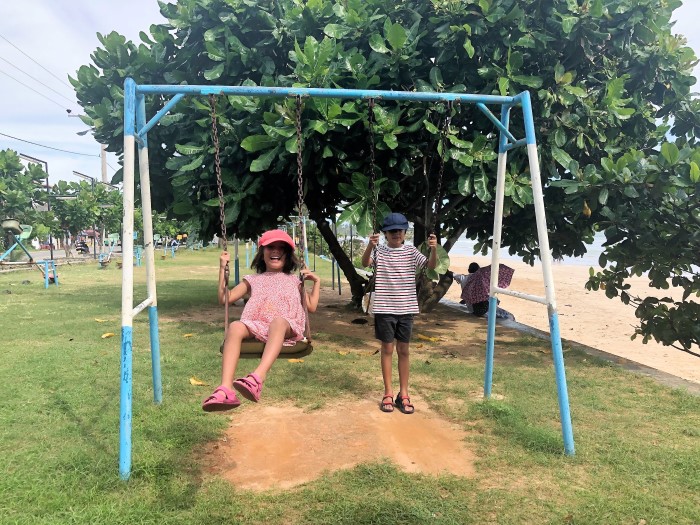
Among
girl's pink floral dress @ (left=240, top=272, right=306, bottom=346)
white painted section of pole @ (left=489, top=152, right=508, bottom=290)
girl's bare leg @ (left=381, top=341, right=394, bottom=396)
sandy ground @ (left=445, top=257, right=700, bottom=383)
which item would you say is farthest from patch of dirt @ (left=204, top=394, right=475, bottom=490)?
sandy ground @ (left=445, top=257, right=700, bottom=383)

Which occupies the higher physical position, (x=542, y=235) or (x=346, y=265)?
(x=542, y=235)

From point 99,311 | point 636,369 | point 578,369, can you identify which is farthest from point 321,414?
point 99,311

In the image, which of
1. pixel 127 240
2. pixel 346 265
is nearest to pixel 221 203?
pixel 127 240

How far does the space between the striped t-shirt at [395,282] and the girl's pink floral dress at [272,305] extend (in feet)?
2.62

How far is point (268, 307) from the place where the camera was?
3.79 metres

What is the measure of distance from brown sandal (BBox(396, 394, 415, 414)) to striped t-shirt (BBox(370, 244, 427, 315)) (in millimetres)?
779

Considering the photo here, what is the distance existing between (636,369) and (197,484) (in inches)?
200

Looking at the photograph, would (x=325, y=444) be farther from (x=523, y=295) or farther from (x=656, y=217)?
(x=656, y=217)

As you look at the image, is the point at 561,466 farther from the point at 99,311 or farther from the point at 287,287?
the point at 99,311

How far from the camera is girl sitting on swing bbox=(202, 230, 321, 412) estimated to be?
3309 mm

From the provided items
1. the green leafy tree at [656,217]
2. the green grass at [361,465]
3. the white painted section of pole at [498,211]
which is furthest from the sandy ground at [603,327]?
the white painted section of pole at [498,211]

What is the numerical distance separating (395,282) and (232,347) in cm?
157

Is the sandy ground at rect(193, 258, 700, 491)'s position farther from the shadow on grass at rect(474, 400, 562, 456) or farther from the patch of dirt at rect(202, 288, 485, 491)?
the shadow on grass at rect(474, 400, 562, 456)

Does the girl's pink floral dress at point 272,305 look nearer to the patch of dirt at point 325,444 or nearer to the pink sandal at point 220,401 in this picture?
the pink sandal at point 220,401
